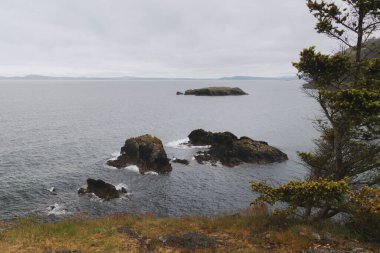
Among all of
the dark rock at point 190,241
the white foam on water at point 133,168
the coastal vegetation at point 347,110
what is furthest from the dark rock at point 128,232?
the white foam on water at point 133,168

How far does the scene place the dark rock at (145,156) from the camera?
2028 inches

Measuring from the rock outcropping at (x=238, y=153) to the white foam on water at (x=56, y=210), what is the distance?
86.9 feet

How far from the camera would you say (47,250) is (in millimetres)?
17094

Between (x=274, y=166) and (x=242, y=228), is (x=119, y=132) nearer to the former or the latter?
(x=274, y=166)

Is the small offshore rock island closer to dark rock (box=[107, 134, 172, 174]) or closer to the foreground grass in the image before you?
dark rock (box=[107, 134, 172, 174])

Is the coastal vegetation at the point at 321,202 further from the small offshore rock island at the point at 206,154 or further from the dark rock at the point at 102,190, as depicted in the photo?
the small offshore rock island at the point at 206,154

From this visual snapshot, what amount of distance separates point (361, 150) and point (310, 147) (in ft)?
171

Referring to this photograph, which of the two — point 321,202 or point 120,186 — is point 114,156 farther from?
point 321,202

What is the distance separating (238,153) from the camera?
58500mm

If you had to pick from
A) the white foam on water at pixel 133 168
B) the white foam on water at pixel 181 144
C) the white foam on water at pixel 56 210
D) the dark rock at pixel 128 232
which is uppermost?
the dark rock at pixel 128 232

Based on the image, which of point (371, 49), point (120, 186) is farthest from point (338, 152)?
point (120, 186)

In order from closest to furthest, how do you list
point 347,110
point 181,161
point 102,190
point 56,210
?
1. point 347,110
2. point 56,210
3. point 102,190
4. point 181,161

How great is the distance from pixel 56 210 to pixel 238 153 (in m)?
33.3

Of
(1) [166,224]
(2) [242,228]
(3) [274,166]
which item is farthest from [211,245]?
(3) [274,166]
